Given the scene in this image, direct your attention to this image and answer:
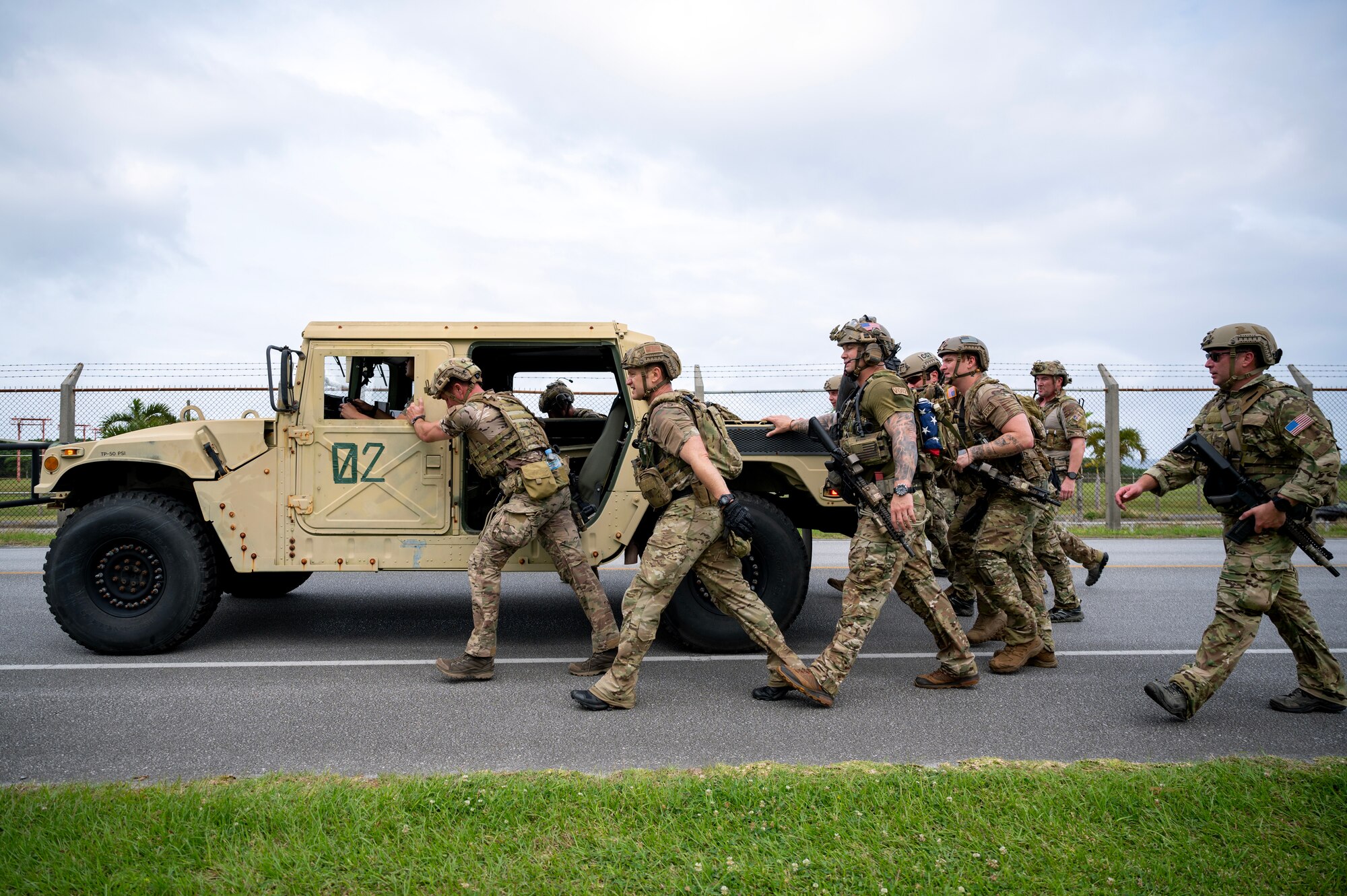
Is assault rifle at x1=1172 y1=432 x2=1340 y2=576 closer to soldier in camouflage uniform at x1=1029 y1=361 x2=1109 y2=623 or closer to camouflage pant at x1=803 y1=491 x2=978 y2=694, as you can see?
camouflage pant at x1=803 y1=491 x2=978 y2=694

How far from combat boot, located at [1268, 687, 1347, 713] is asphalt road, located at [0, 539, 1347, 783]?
0.22 ft

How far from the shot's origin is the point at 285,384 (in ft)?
16.4

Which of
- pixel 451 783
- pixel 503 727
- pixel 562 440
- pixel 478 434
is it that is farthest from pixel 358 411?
pixel 451 783

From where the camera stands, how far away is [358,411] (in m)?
5.18

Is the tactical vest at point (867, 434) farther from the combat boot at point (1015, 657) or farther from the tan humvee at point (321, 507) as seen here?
the combat boot at point (1015, 657)

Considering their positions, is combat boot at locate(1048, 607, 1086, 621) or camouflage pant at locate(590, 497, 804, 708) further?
combat boot at locate(1048, 607, 1086, 621)

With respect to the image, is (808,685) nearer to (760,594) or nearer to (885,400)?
(760,594)

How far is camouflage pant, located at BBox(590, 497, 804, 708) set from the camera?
413 centimetres

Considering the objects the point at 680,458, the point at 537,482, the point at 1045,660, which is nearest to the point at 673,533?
the point at 680,458

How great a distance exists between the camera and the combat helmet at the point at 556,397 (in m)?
6.29

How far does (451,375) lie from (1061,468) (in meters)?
4.52

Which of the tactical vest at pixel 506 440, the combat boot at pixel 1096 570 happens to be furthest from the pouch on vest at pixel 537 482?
the combat boot at pixel 1096 570

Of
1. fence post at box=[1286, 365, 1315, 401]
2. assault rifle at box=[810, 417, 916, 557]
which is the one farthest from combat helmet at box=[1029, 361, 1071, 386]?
fence post at box=[1286, 365, 1315, 401]

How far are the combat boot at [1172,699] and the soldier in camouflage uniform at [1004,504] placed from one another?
905mm
